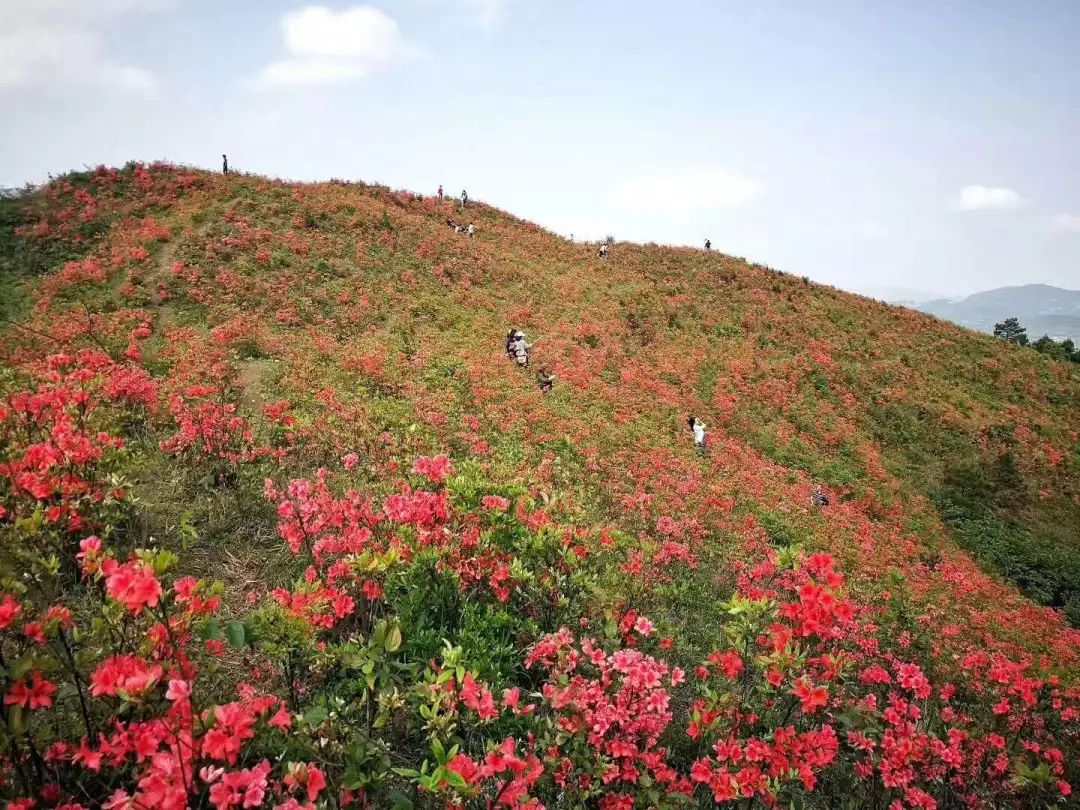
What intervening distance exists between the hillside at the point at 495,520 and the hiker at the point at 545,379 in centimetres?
58

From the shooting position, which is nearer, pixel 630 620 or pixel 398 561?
pixel 398 561

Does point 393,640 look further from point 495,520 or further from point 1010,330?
point 1010,330

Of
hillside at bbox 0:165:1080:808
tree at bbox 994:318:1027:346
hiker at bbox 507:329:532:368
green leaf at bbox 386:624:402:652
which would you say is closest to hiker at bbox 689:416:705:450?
hillside at bbox 0:165:1080:808

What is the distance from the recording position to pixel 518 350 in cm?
2002

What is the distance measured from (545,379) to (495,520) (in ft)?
43.4

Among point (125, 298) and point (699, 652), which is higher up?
point (125, 298)

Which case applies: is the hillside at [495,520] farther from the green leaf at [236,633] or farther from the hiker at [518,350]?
the hiker at [518,350]

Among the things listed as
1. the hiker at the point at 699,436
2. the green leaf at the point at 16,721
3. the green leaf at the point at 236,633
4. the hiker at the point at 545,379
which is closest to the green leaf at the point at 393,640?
the green leaf at the point at 236,633

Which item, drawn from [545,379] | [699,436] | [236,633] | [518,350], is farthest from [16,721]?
[518,350]

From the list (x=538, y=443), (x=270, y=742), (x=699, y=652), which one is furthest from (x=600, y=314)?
(x=270, y=742)

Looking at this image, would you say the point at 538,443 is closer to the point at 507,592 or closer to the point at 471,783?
the point at 507,592

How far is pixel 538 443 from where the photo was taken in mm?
14922

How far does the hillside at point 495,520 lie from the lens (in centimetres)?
350

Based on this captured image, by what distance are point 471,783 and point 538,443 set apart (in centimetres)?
1223
